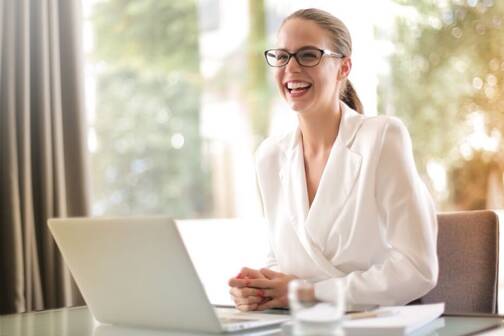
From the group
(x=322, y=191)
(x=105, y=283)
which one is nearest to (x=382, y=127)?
(x=322, y=191)

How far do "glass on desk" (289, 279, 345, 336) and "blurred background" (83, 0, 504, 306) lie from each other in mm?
4023

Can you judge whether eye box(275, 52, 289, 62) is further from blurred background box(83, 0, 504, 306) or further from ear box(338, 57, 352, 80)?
blurred background box(83, 0, 504, 306)

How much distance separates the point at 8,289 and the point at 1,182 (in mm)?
383

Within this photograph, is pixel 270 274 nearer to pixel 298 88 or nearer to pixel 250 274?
pixel 250 274

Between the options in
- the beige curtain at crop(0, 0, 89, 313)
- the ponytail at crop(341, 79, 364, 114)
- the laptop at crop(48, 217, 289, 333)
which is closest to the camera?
the laptop at crop(48, 217, 289, 333)

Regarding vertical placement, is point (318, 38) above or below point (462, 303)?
above

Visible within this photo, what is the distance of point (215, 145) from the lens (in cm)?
623

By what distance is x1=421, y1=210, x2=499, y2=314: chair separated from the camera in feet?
6.39

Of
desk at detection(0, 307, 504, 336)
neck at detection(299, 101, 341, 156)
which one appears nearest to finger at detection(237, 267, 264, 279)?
desk at detection(0, 307, 504, 336)

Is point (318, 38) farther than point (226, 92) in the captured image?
No

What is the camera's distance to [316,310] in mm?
1124

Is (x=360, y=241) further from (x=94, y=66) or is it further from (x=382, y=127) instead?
(x=94, y=66)

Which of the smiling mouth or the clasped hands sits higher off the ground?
the smiling mouth

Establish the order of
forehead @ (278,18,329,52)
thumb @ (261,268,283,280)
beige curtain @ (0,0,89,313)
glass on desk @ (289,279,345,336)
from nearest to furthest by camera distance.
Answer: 1. glass on desk @ (289,279,345,336)
2. thumb @ (261,268,283,280)
3. forehead @ (278,18,329,52)
4. beige curtain @ (0,0,89,313)
